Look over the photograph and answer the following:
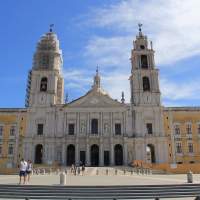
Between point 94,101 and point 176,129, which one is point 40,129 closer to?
point 94,101

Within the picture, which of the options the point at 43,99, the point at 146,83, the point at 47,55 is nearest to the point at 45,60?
the point at 47,55

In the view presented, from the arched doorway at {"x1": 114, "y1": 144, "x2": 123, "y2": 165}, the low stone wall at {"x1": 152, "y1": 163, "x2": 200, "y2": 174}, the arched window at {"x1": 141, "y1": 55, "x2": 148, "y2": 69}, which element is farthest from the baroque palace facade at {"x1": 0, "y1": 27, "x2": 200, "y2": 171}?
the low stone wall at {"x1": 152, "y1": 163, "x2": 200, "y2": 174}

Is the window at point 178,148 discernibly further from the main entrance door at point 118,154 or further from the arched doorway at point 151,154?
the main entrance door at point 118,154

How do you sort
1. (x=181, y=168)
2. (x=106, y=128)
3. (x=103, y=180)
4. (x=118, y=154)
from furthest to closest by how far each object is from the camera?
(x=106, y=128) → (x=118, y=154) → (x=181, y=168) → (x=103, y=180)

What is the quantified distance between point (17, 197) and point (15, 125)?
120 feet

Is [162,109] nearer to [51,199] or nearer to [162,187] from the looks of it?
[162,187]

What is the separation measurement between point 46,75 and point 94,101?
9851mm

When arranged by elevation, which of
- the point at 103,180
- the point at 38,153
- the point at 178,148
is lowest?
the point at 103,180

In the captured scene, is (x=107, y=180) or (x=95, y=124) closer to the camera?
(x=107, y=180)

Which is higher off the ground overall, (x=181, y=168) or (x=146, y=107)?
(x=146, y=107)

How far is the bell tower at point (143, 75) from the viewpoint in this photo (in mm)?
49969

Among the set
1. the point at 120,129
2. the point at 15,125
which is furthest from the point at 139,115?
the point at 15,125

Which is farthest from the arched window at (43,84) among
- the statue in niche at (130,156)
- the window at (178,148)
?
the window at (178,148)

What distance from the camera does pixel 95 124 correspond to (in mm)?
48750
